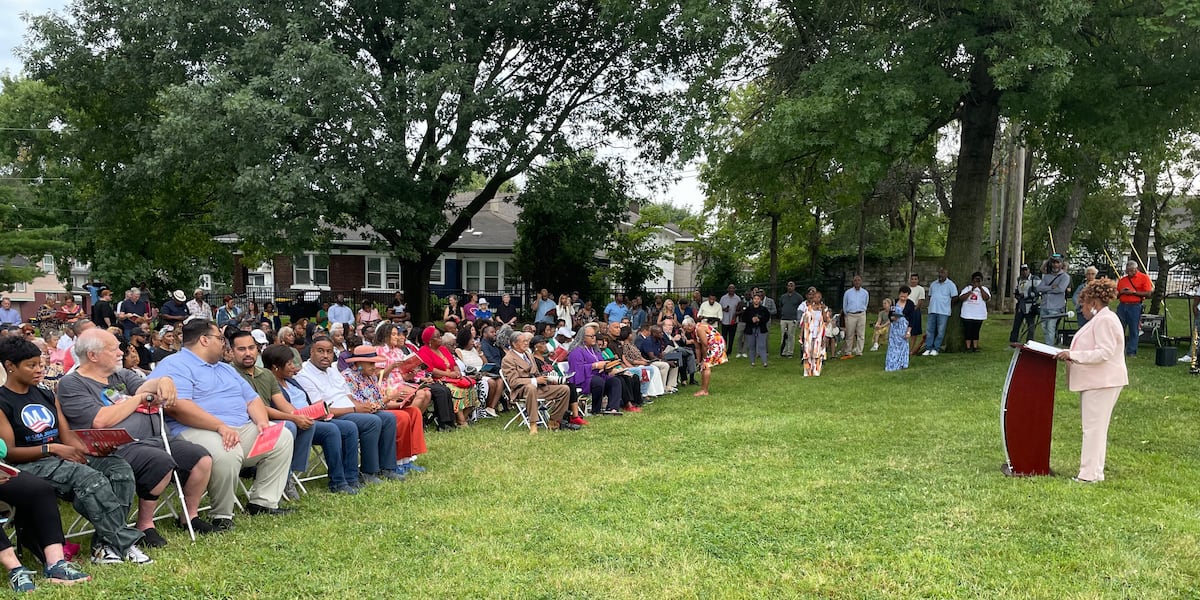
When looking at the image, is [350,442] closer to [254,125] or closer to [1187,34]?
[254,125]

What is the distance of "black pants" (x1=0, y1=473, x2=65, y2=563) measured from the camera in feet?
13.8

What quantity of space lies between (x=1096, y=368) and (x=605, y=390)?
590 centimetres

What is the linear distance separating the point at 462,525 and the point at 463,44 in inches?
495

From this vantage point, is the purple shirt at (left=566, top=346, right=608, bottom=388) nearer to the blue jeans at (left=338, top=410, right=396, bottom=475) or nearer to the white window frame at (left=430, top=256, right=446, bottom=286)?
the blue jeans at (left=338, top=410, right=396, bottom=475)

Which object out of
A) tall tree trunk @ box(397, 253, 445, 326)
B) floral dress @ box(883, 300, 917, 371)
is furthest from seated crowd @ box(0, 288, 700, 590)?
tall tree trunk @ box(397, 253, 445, 326)

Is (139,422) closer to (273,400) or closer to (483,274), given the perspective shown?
(273,400)

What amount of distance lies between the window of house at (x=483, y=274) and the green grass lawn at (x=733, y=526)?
2334cm

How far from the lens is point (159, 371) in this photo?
5.17 metres

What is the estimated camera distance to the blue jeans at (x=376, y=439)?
657 centimetres

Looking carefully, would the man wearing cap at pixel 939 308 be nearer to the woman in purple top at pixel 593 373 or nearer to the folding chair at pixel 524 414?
the woman in purple top at pixel 593 373

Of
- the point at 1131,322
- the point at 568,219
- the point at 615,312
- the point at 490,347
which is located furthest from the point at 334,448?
the point at 568,219

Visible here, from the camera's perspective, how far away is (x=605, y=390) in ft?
34.7

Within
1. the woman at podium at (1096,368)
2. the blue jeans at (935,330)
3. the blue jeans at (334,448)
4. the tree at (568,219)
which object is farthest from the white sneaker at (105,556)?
the tree at (568,219)

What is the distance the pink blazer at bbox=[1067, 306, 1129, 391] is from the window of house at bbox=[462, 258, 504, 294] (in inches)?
1044
